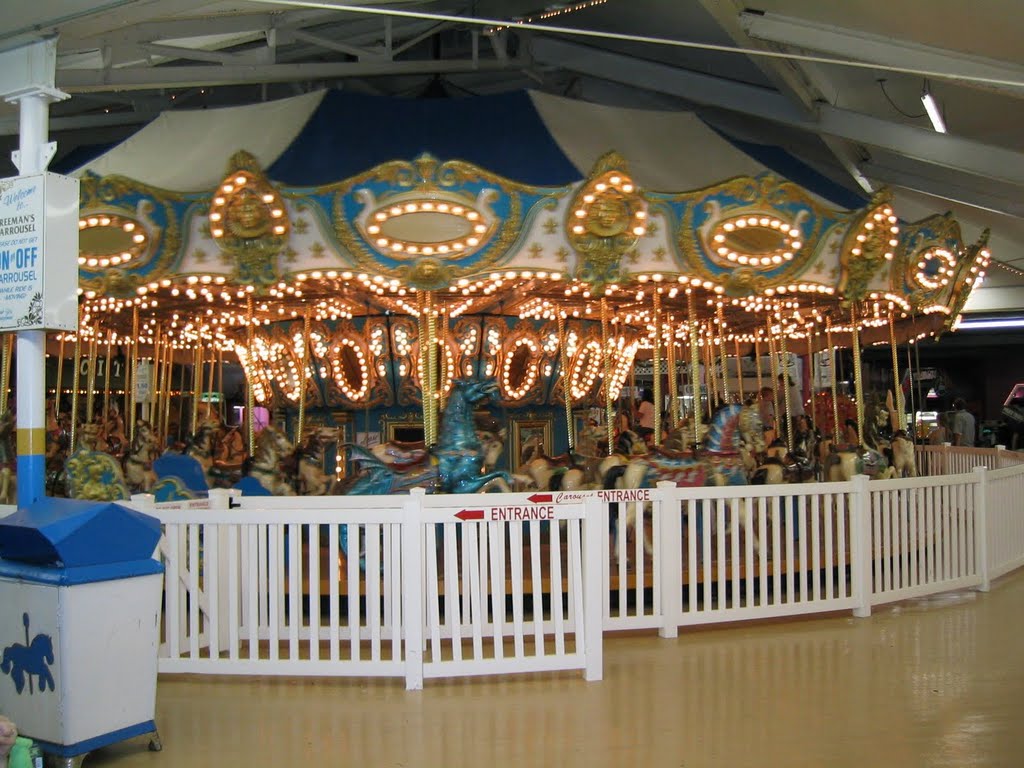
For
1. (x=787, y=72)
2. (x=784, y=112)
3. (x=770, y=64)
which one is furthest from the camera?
(x=784, y=112)

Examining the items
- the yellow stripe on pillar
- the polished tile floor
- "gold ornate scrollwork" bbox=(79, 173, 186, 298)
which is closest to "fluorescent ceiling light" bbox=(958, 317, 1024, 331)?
the polished tile floor

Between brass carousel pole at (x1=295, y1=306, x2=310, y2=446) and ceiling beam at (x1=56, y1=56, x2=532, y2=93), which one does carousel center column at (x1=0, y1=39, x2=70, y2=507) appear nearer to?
ceiling beam at (x1=56, y1=56, x2=532, y2=93)

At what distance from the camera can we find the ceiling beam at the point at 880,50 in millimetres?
7762

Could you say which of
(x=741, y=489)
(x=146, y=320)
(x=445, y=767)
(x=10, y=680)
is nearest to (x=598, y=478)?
(x=741, y=489)

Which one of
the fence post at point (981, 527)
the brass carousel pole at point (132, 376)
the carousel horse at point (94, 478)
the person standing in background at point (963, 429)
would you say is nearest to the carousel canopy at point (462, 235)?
the brass carousel pole at point (132, 376)

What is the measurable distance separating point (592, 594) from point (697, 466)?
119 inches

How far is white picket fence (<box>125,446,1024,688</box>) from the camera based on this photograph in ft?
16.1

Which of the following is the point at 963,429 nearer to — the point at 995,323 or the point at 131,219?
the point at 995,323

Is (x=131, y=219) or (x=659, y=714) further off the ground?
(x=131, y=219)

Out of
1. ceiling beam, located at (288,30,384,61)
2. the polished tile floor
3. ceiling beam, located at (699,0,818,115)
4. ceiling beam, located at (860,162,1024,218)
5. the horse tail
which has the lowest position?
the polished tile floor

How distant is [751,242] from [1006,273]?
11850 mm

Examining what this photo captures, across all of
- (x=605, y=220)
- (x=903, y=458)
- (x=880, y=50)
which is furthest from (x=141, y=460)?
(x=880, y=50)

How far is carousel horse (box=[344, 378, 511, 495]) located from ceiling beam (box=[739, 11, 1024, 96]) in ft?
12.5

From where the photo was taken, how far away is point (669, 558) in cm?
600
